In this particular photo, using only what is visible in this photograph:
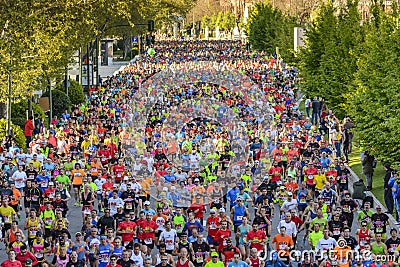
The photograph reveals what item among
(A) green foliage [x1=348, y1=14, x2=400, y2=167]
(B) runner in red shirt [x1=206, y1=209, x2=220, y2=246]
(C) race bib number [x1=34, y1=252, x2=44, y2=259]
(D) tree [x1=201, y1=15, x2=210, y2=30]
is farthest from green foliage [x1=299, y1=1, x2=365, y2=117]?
(D) tree [x1=201, y1=15, x2=210, y2=30]

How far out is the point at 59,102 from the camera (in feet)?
154

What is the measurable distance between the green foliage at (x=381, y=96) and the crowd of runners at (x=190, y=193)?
136 centimetres

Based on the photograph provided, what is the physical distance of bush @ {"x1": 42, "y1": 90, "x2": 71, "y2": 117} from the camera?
4673 cm

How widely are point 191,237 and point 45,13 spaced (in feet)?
67.5

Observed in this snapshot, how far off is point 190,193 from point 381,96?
289 inches

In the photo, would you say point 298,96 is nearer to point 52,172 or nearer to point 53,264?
point 52,172

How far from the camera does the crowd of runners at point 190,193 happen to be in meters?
16.4

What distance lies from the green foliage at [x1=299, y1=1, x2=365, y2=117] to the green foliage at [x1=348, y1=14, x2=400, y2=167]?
387 centimetres

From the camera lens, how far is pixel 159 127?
114ft

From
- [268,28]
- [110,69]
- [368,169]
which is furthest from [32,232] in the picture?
[110,69]

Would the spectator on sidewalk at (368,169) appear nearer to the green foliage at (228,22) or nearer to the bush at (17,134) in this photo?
the bush at (17,134)

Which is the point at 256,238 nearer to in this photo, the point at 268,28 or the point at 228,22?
the point at 268,28

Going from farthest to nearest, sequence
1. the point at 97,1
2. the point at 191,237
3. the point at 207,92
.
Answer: the point at 207,92 → the point at 97,1 → the point at 191,237

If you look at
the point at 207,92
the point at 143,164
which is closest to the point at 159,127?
the point at 143,164
